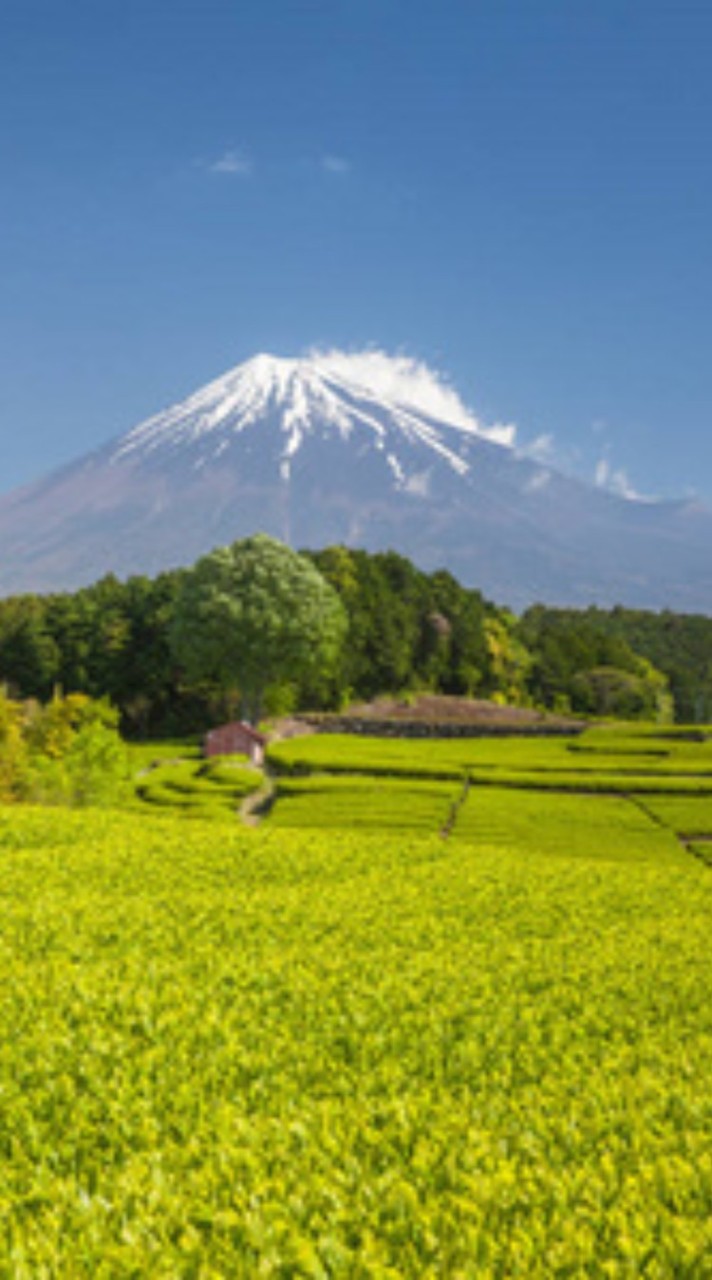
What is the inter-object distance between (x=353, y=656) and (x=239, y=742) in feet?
118

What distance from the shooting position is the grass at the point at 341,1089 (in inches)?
219

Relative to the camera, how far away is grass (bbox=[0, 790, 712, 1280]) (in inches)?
219

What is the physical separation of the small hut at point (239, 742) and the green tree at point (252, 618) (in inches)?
427

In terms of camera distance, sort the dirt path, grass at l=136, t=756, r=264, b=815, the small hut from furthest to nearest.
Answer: the small hut
grass at l=136, t=756, r=264, b=815
the dirt path

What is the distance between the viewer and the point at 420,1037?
32.5 ft

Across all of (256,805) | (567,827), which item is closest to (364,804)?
(256,805)

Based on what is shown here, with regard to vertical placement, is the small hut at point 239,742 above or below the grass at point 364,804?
above

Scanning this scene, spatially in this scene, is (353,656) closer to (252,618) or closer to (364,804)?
(252,618)

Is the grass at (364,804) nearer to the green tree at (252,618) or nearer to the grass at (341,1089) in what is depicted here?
the grass at (341,1089)

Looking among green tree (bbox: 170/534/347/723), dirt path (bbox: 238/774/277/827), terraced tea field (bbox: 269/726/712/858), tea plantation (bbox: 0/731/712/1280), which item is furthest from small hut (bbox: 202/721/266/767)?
tea plantation (bbox: 0/731/712/1280)

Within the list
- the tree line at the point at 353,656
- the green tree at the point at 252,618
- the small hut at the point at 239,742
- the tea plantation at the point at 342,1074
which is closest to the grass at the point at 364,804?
the small hut at the point at 239,742

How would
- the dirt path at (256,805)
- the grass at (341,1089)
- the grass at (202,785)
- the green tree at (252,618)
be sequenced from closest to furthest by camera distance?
the grass at (341,1089), the dirt path at (256,805), the grass at (202,785), the green tree at (252,618)

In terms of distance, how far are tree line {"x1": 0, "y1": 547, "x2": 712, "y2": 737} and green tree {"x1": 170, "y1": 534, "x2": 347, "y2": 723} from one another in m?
1.16

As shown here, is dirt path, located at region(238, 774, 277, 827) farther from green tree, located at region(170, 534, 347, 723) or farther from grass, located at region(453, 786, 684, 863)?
green tree, located at region(170, 534, 347, 723)
